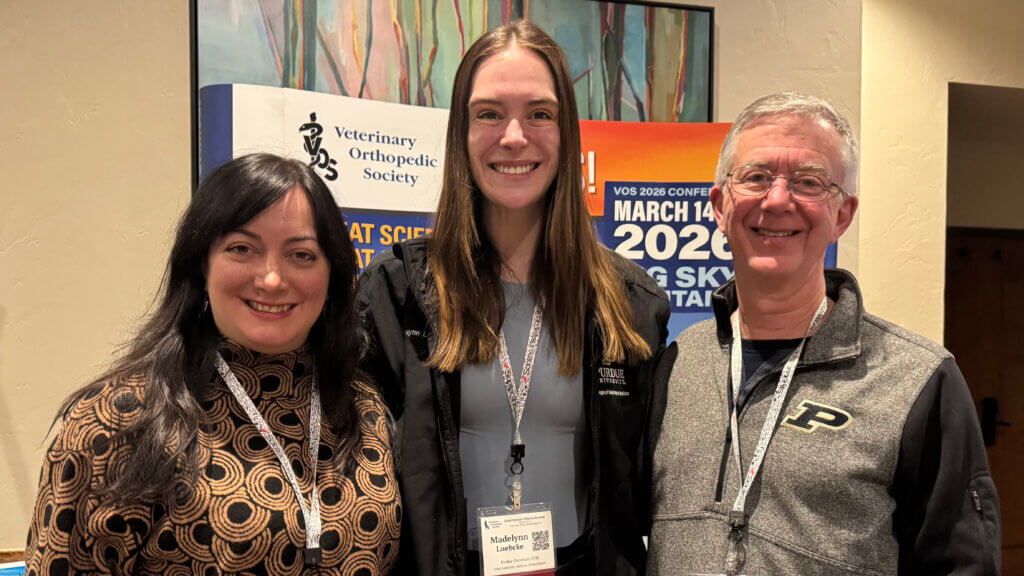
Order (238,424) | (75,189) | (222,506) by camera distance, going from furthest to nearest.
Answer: (75,189), (238,424), (222,506)

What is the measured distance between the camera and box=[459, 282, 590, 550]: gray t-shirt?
69.0 inches

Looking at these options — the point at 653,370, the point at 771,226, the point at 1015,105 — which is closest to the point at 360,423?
the point at 653,370

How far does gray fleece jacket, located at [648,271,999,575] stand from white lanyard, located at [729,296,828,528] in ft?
0.05

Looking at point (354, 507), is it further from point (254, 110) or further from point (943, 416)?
point (254, 110)

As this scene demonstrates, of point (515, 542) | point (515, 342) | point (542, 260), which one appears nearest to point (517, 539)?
point (515, 542)

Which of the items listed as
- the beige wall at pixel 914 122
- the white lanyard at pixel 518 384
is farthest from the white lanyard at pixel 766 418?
the beige wall at pixel 914 122

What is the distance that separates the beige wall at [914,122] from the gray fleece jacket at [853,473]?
3463 millimetres

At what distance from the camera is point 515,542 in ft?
5.50

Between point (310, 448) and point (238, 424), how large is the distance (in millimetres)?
142

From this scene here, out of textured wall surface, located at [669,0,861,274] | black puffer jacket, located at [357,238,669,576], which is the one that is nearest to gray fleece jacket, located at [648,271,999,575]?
black puffer jacket, located at [357,238,669,576]

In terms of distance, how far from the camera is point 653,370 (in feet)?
6.22

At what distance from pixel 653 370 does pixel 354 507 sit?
2.62 feet

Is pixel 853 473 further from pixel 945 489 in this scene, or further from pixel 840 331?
pixel 840 331

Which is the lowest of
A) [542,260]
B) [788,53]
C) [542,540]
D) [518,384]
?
[542,540]
